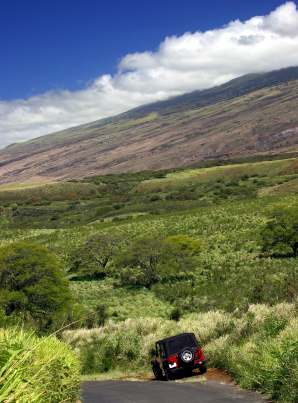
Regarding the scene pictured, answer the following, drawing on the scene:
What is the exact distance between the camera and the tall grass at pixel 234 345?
12.2 m

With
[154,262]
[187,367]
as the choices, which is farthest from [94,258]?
[187,367]

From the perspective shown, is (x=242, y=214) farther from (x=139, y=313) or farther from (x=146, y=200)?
(x=146, y=200)

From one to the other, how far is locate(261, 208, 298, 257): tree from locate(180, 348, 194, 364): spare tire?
3993 cm

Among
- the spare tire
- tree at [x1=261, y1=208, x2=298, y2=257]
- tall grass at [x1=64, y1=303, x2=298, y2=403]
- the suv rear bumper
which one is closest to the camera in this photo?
tall grass at [x1=64, y1=303, x2=298, y2=403]

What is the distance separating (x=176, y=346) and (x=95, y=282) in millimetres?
40601

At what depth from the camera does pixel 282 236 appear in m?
56.5

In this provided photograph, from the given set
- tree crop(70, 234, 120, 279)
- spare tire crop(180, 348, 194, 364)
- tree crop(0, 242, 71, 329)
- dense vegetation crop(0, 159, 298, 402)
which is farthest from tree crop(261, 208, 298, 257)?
spare tire crop(180, 348, 194, 364)

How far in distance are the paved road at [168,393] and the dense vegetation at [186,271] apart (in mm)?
563

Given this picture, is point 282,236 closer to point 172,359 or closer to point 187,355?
point 172,359

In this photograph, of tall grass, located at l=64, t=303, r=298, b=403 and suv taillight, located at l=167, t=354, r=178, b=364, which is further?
suv taillight, located at l=167, t=354, r=178, b=364

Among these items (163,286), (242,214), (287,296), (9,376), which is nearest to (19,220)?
(242,214)

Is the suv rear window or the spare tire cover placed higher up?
the suv rear window

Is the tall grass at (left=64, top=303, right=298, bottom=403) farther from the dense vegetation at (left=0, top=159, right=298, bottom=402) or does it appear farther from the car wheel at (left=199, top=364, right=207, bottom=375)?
the car wheel at (left=199, top=364, right=207, bottom=375)

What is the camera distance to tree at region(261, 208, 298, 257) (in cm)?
5591
